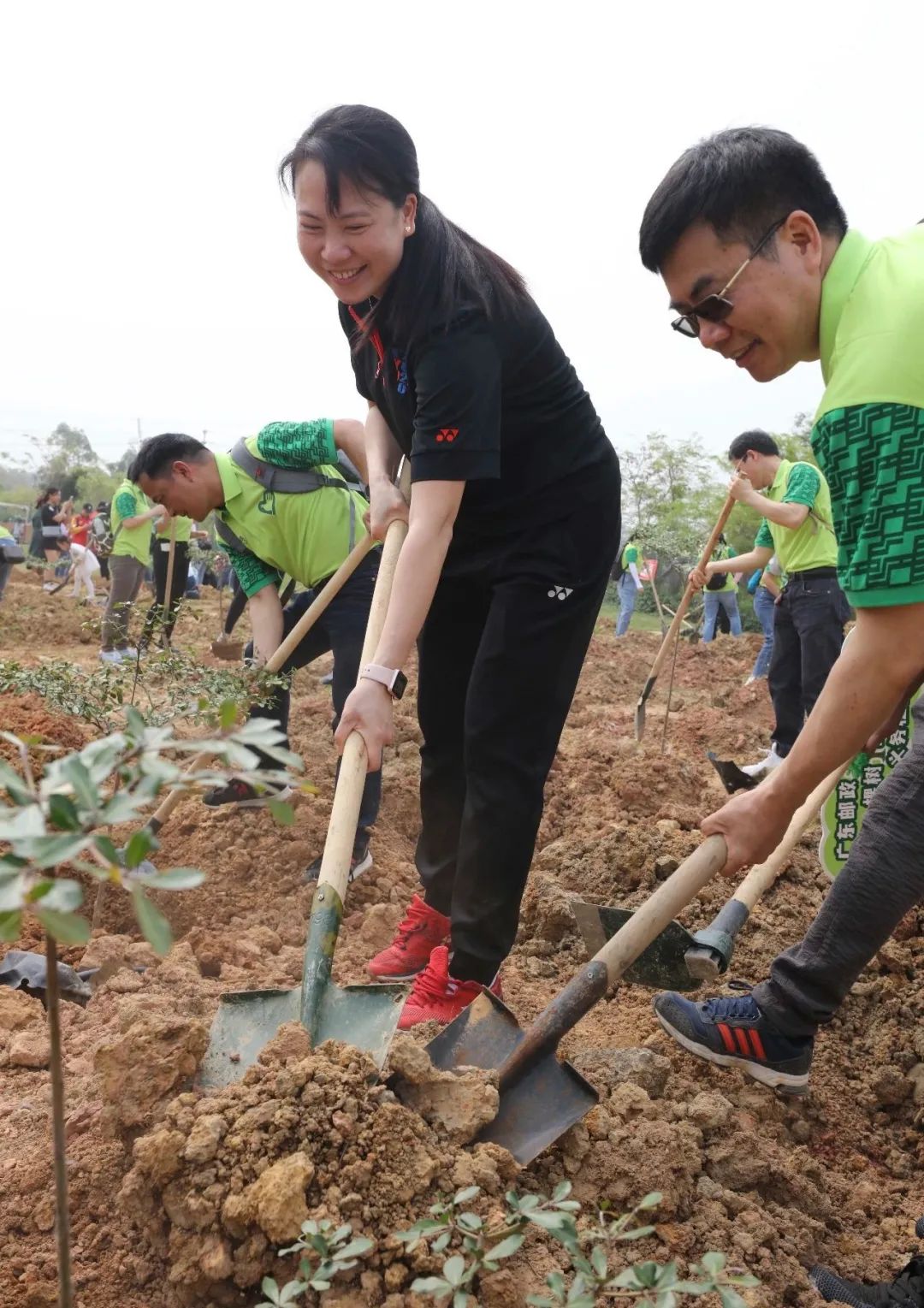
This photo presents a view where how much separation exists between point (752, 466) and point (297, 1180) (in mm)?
4638

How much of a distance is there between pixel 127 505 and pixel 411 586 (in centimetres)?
748

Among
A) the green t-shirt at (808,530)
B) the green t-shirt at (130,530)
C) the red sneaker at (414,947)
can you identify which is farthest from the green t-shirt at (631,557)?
the red sneaker at (414,947)

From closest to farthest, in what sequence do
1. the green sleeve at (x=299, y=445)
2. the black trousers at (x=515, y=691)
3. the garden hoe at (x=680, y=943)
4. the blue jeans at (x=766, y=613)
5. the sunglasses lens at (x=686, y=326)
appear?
the sunglasses lens at (x=686, y=326) < the garden hoe at (x=680, y=943) < the black trousers at (x=515, y=691) < the green sleeve at (x=299, y=445) < the blue jeans at (x=766, y=613)

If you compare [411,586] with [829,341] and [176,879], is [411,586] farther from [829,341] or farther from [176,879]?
[176,879]

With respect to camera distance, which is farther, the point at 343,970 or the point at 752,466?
the point at 752,466

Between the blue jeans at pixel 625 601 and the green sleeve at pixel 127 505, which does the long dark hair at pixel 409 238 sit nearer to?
the green sleeve at pixel 127 505

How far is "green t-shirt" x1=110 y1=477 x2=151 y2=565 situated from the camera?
333 inches

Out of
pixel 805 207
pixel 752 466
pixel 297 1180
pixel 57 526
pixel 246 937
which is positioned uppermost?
pixel 805 207

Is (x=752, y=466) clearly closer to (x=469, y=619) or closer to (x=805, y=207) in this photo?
(x=469, y=619)

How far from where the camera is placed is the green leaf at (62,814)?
0.80 meters

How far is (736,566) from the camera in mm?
6480

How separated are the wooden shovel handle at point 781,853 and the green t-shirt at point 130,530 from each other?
22.0 ft

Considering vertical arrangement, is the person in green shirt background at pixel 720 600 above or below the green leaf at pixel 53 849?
below

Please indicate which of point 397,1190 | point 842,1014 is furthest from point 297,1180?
point 842,1014
